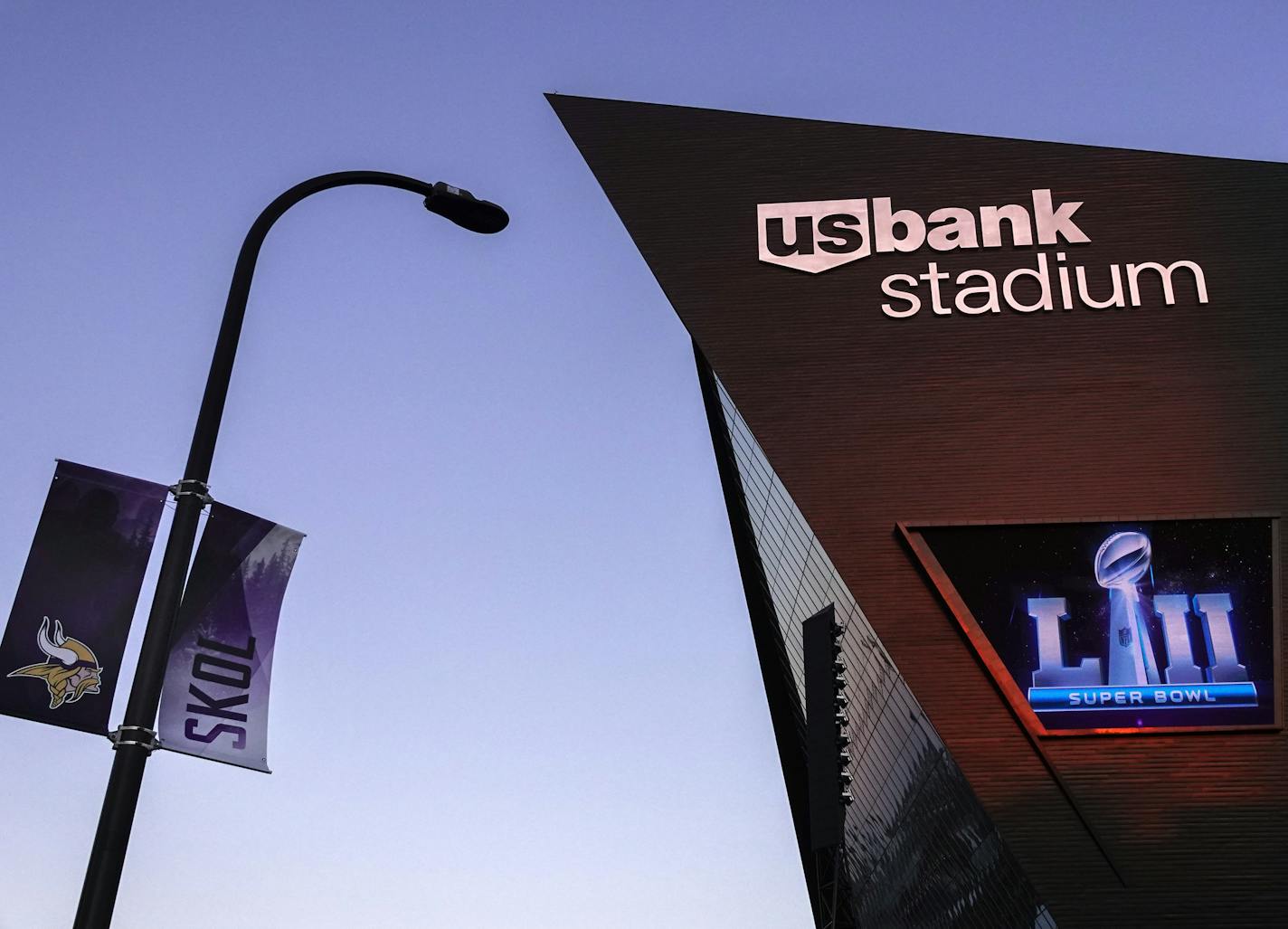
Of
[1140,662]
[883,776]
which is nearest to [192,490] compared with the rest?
[1140,662]

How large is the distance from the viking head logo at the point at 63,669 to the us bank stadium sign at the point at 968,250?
28.2 m

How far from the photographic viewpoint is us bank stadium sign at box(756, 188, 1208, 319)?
33625mm

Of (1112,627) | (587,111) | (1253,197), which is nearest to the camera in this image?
(1112,627)

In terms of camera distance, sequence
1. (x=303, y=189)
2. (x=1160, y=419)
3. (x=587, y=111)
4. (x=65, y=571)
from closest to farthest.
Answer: (x=65, y=571), (x=303, y=189), (x=1160, y=419), (x=587, y=111)

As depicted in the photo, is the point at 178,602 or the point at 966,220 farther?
the point at 966,220

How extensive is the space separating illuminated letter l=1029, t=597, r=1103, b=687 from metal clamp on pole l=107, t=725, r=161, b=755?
24.9m

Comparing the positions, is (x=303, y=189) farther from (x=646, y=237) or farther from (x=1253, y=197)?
(x=1253, y=197)

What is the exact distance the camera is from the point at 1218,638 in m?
29.4

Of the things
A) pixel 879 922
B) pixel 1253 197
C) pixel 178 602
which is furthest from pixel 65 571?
pixel 879 922

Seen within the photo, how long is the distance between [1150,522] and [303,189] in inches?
1015

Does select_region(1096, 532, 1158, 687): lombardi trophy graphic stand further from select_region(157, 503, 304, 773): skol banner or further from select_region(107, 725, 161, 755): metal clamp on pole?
select_region(107, 725, 161, 755): metal clamp on pole

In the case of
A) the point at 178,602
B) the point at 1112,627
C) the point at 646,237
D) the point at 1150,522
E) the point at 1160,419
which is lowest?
the point at 178,602

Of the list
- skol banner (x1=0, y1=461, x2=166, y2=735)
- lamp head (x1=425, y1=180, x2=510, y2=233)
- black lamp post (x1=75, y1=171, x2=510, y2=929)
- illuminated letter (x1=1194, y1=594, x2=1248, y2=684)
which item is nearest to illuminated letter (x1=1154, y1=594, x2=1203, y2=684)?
illuminated letter (x1=1194, y1=594, x2=1248, y2=684)

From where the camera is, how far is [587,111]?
122 ft
